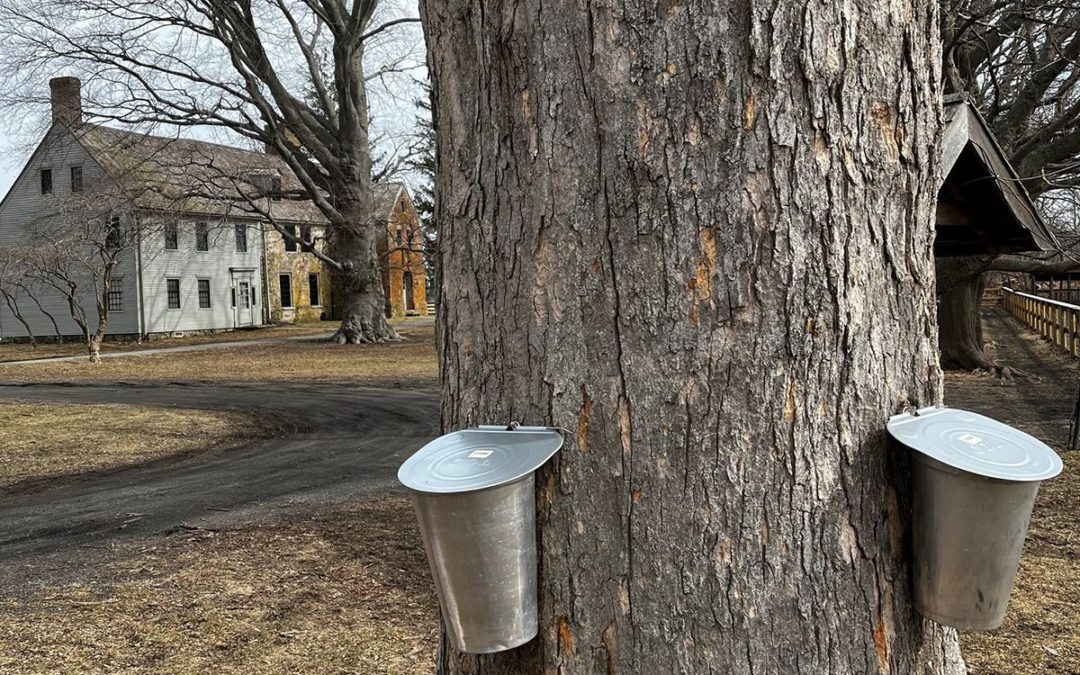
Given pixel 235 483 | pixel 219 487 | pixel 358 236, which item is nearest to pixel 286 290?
pixel 358 236

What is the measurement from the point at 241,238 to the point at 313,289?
636cm

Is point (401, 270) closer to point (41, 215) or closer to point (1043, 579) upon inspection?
point (41, 215)

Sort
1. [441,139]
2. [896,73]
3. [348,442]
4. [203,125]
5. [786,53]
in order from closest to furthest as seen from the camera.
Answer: [786,53] < [896,73] < [441,139] < [348,442] < [203,125]

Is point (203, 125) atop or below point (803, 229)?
atop

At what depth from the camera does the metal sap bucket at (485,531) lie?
151 centimetres

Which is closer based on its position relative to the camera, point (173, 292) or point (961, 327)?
point (961, 327)

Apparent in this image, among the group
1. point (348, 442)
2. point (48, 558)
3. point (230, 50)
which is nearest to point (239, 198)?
point (230, 50)

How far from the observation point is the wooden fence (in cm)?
1769

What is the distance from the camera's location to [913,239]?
5.59 feet

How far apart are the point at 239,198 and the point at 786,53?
26333 mm

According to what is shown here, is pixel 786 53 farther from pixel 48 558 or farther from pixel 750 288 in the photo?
pixel 48 558

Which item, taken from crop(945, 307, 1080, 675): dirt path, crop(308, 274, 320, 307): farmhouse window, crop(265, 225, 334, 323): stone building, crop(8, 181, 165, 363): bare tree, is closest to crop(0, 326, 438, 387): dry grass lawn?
crop(8, 181, 165, 363): bare tree

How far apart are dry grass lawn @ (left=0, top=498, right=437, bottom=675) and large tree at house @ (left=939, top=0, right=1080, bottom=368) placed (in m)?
8.76

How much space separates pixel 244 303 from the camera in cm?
4284
